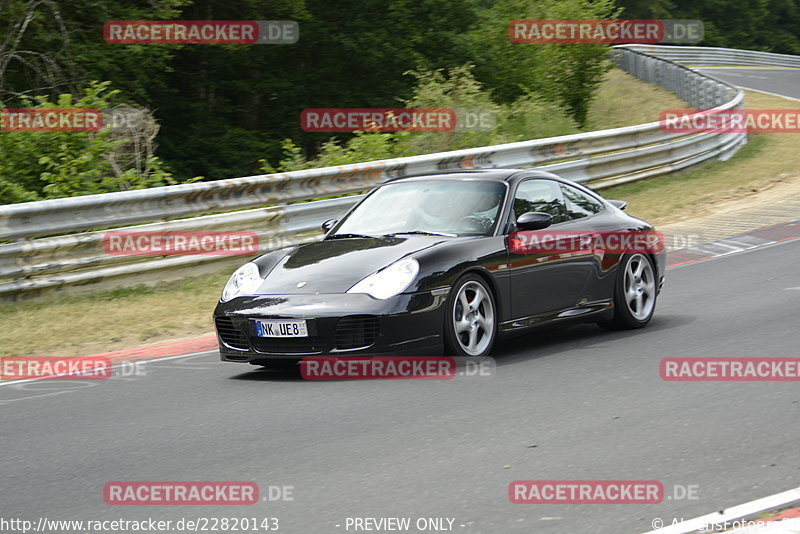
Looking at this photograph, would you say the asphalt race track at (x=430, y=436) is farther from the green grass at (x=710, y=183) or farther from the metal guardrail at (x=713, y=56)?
the metal guardrail at (x=713, y=56)

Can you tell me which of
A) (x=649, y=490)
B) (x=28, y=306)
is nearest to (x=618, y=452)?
(x=649, y=490)

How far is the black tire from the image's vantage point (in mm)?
9477

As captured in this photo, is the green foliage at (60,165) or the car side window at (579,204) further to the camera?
the green foliage at (60,165)

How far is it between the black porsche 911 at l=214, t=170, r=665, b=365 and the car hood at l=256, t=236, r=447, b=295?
0.01 meters

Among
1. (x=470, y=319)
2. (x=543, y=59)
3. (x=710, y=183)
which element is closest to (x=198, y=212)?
(x=470, y=319)

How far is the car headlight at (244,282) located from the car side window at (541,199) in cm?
204

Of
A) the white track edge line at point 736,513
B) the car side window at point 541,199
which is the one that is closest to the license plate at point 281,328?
the car side window at point 541,199

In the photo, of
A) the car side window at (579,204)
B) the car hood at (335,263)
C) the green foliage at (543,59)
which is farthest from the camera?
the green foliage at (543,59)

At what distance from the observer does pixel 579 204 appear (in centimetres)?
950

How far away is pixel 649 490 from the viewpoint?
16.4 ft

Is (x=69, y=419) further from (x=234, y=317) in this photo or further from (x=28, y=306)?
(x=28, y=306)

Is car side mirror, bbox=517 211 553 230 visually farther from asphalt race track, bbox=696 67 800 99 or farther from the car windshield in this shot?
asphalt race track, bbox=696 67 800 99

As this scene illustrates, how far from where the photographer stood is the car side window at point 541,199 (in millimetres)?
8945

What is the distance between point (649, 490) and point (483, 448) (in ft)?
3.54
